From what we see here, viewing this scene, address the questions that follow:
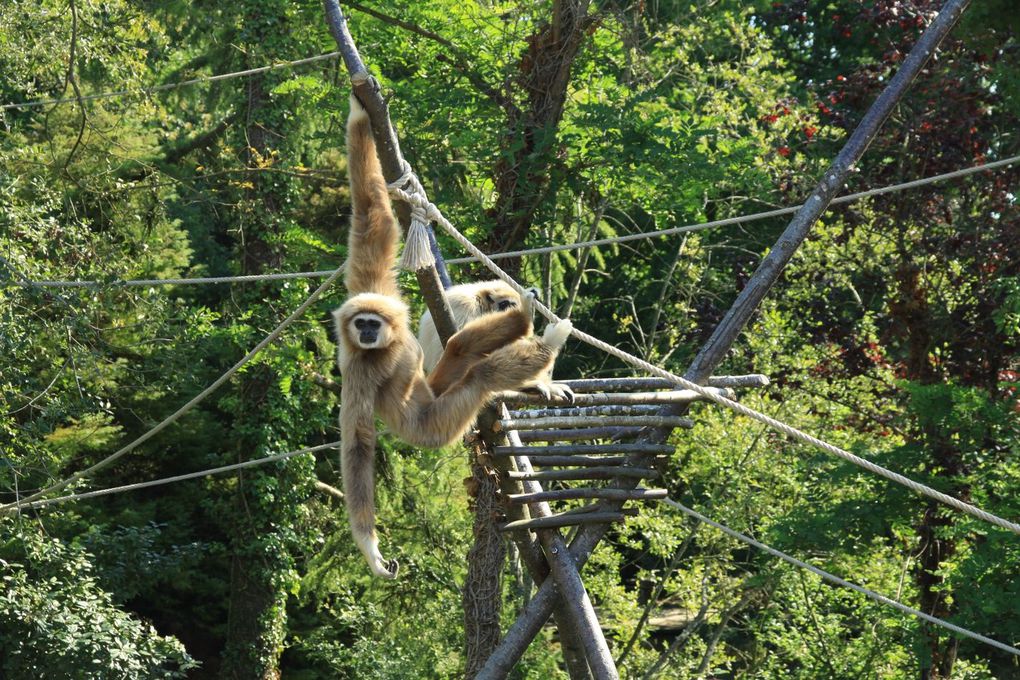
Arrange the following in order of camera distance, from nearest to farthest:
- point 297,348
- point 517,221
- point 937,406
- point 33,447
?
point 937,406, point 33,447, point 517,221, point 297,348

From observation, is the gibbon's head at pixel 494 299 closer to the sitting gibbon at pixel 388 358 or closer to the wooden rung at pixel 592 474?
the sitting gibbon at pixel 388 358

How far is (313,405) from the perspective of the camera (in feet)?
42.6

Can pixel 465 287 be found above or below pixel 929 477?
above

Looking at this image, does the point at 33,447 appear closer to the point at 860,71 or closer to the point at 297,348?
the point at 297,348

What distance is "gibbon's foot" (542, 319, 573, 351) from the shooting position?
491 cm

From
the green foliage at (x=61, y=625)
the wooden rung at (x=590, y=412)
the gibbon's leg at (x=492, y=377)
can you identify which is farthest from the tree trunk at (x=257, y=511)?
the gibbon's leg at (x=492, y=377)

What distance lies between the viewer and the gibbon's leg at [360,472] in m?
4.59

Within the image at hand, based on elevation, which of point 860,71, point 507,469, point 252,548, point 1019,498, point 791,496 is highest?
point 860,71

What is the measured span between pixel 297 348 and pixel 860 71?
18.0ft

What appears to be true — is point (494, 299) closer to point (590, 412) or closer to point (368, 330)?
point (590, 412)

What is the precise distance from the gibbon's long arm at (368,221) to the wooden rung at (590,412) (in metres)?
0.82

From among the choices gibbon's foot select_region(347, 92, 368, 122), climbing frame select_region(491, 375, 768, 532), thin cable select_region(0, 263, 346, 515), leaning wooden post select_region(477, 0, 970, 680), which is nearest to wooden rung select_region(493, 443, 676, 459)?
climbing frame select_region(491, 375, 768, 532)

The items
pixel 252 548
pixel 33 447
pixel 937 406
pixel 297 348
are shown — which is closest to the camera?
pixel 937 406

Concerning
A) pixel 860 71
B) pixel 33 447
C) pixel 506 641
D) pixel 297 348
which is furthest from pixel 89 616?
pixel 860 71
